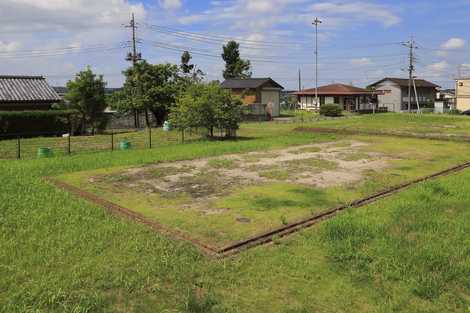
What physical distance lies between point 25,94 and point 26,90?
0.54m

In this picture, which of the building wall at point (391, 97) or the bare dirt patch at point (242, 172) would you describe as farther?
the building wall at point (391, 97)

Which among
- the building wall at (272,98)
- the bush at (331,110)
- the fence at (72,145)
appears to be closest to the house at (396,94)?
the bush at (331,110)

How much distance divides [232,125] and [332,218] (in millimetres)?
12426

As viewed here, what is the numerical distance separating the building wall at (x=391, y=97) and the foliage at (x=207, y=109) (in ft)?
133

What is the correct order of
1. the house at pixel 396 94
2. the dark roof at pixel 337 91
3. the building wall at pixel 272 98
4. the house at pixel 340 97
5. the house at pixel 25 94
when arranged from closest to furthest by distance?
the house at pixel 25 94, the building wall at pixel 272 98, the dark roof at pixel 337 91, the house at pixel 340 97, the house at pixel 396 94

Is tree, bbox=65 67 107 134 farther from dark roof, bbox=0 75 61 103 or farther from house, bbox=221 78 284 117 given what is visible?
house, bbox=221 78 284 117

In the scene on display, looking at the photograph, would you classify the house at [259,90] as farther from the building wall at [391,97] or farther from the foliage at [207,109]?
the building wall at [391,97]

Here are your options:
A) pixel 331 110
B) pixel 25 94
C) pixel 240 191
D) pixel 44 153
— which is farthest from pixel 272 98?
pixel 240 191

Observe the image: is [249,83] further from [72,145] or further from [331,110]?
[72,145]

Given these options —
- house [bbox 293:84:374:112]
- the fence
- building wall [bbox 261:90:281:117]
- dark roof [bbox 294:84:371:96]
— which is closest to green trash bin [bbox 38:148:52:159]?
the fence

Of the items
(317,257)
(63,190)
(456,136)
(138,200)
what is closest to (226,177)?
(138,200)

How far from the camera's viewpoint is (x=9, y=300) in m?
3.71

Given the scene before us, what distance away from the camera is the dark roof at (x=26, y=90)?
73.2 ft

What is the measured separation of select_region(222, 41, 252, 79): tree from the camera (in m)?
46.6
